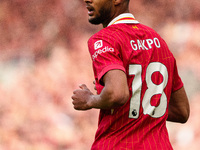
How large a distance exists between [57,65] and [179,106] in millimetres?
4123

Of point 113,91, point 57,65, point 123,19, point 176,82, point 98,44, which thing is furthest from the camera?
point 57,65

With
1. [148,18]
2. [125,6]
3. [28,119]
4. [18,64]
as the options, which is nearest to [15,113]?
[28,119]

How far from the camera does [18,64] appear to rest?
6.47 metres

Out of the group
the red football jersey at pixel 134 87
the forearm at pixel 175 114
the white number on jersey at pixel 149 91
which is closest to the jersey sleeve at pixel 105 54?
the red football jersey at pixel 134 87

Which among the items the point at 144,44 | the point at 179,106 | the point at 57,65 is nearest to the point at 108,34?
the point at 144,44

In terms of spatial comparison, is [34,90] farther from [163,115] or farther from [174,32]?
[163,115]

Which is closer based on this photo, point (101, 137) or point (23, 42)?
point (101, 137)

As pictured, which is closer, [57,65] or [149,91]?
[149,91]

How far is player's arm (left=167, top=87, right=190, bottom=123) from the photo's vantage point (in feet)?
7.79

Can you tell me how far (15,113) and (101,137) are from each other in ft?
14.3

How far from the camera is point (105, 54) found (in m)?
1.98

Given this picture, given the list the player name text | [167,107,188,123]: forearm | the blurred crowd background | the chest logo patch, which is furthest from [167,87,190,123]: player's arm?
the blurred crowd background

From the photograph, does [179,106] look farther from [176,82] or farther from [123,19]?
[123,19]

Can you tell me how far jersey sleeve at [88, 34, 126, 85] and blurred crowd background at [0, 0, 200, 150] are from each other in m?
4.09
